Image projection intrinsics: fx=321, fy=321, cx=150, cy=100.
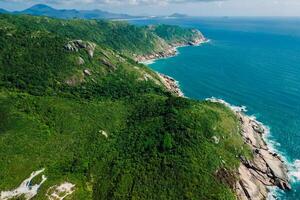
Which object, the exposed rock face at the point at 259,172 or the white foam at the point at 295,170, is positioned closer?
the exposed rock face at the point at 259,172

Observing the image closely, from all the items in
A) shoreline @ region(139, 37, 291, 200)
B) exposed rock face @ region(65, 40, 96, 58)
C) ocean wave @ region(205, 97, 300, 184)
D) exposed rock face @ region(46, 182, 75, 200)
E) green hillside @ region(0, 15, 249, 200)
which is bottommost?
ocean wave @ region(205, 97, 300, 184)

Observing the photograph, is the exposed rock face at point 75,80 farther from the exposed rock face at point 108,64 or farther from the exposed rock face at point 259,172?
the exposed rock face at point 259,172

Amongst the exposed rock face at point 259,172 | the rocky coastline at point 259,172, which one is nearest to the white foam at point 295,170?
the rocky coastline at point 259,172

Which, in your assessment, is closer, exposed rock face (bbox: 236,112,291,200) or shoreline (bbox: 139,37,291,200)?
exposed rock face (bbox: 236,112,291,200)

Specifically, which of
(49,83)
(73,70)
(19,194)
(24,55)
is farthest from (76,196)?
(24,55)

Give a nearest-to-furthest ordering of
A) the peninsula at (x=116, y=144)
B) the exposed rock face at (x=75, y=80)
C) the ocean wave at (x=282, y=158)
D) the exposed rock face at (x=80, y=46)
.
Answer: the peninsula at (x=116, y=144) → the ocean wave at (x=282, y=158) → the exposed rock face at (x=75, y=80) → the exposed rock face at (x=80, y=46)

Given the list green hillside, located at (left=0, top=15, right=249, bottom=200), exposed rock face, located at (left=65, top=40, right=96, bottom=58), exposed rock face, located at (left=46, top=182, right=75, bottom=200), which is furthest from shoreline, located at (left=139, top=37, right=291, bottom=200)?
exposed rock face, located at (left=65, top=40, right=96, bottom=58)

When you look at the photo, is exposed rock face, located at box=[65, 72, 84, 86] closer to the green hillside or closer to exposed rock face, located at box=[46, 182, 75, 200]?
the green hillside

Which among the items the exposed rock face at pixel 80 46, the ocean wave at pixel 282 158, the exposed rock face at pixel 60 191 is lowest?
the ocean wave at pixel 282 158
